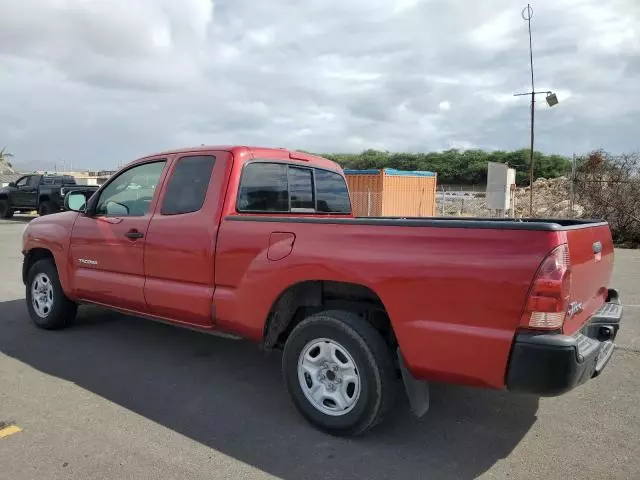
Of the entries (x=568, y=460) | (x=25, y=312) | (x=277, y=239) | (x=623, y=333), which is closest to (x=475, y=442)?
(x=568, y=460)

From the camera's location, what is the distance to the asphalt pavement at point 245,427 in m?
3.17

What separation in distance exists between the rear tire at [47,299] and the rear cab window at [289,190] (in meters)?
2.65

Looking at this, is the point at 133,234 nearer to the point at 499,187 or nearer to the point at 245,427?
the point at 245,427

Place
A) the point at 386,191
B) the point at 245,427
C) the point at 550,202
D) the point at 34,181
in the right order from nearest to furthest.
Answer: the point at 245,427 → the point at 386,191 → the point at 34,181 → the point at 550,202

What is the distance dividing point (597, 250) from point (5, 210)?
89.2 feet

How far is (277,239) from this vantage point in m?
3.78

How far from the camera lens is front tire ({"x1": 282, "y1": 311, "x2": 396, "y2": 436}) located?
3.36 m

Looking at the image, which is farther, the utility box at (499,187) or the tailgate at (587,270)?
the utility box at (499,187)

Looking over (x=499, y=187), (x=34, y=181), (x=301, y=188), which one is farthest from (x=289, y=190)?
(x=34, y=181)

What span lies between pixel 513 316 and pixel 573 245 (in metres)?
0.55

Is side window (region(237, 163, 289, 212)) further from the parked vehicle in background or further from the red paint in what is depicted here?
the parked vehicle in background

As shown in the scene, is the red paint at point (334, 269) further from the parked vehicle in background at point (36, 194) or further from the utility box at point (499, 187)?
the parked vehicle in background at point (36, 194)

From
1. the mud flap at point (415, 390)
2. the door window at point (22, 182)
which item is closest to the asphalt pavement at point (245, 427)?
the mud flap at point (415, 390)

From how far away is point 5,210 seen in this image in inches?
996
